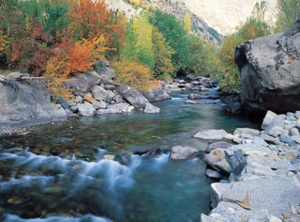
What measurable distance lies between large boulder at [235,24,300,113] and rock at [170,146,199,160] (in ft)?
14.0

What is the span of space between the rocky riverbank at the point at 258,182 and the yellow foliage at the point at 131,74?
379 inches

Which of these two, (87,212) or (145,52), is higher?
(145,52)

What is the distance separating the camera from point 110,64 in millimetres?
15117

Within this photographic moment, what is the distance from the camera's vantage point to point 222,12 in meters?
134

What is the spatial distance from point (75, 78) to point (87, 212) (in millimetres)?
9219

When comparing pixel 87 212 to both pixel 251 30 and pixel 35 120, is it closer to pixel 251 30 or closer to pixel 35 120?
pixel 35 120

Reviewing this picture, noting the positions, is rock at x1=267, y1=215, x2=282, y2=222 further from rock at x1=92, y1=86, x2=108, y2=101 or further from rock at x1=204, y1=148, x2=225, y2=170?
rock at x1=92, y1=86, x2=108, y2=101

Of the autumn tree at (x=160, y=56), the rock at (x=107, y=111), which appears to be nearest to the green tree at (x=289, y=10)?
the rock at (x=107, y=111)

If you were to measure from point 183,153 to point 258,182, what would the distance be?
9.92ft

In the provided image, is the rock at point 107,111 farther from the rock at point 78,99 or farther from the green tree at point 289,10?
the green tree at point 289,10

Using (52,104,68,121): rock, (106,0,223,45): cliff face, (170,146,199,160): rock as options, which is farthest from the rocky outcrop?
(106,0,223,45): cliff face

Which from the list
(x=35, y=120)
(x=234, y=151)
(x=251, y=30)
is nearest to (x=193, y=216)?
(x=234, y=151)

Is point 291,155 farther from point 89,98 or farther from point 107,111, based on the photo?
point 89,98

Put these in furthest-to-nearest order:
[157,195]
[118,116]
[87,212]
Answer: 1. [118,116]
2. [157,195]
3. [87,212]
